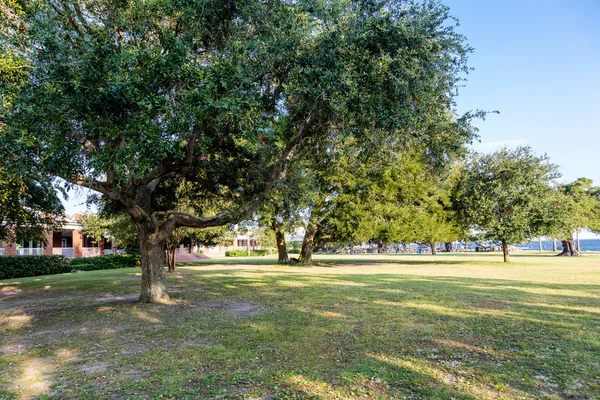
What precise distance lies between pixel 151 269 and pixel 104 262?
2354 centimetres

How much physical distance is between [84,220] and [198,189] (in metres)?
26.7

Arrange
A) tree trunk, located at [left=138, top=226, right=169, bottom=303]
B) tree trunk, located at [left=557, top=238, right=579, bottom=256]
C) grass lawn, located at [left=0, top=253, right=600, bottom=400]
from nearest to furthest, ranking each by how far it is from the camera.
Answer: grass lawn, located at [left=0, top=253, right=600, bottom=400]
tree trunk, located at [left=138, top=226, right=169, bottom=303]
tree trunk, located at [left=557, top=238, right=579, bottom=256]

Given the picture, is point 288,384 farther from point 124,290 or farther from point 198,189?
point 124,290

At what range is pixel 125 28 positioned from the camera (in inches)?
317

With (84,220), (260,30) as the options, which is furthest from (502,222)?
(84,220)

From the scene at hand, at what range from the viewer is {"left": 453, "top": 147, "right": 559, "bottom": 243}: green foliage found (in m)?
27.2

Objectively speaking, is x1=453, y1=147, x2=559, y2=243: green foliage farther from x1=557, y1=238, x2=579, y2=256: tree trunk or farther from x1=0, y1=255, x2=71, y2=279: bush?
x1=0, y1=255, x2=71, y2=279: bush

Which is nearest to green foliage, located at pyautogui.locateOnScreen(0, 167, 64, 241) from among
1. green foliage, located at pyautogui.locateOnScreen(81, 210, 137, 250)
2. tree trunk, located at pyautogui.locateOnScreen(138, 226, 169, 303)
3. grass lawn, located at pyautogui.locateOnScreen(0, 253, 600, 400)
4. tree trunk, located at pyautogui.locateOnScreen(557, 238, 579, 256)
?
tree trunk, located at pyautogui.locateOnScreen(138, 226, 169, 303)

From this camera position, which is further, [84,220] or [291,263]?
[84,220]

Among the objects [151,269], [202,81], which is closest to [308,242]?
[151,269]

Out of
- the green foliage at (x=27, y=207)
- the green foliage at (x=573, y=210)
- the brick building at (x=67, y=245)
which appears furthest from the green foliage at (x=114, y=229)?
the green foliage at (x=573, y=210)

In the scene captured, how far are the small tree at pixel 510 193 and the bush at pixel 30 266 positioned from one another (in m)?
30.0

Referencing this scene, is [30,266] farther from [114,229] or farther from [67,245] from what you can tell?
[67,245]

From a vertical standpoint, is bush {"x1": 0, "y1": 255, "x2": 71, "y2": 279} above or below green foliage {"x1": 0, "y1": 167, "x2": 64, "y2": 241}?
below
